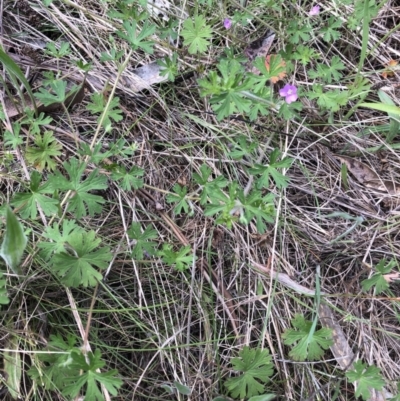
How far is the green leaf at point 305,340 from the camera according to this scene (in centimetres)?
200

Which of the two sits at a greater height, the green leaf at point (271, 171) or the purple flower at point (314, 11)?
the purple flower at point (314, 11)

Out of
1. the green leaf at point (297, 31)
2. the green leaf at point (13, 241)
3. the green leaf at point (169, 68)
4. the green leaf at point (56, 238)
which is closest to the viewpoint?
the green leaf at point (13, 241)

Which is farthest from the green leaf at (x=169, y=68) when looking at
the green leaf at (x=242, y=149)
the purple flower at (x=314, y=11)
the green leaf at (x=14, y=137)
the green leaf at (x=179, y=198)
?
the purple flower at (x=314, y=11)

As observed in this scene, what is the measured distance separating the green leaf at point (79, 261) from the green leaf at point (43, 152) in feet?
1.52

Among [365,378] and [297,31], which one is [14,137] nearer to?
[297,31]

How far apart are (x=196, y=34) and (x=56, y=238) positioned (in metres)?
1.30

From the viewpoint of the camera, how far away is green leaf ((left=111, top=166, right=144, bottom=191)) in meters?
2.17

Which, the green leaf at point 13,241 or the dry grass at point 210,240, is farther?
the dry grass at point 210,240

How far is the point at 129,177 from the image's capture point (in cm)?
218

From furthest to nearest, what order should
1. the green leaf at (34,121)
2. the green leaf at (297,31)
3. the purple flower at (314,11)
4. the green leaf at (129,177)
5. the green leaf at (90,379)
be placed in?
1. the purple flower at (314,11)
2. the green leaf at (297,31)
3. the green leaf at (34,121)
4. the green leaf at (129,177)
5. the green leaf at (90,379)

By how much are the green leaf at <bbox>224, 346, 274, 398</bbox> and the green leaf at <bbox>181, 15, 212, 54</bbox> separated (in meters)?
1.50

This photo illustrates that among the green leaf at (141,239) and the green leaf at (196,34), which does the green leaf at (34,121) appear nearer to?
the green leaf at (141,239)

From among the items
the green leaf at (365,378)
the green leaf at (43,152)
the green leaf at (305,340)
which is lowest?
the green leaf at (365,378)

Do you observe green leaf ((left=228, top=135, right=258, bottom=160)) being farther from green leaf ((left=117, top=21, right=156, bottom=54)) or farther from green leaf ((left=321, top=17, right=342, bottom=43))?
green leaf ((left=321, top=17, right=342, bottom=43))
